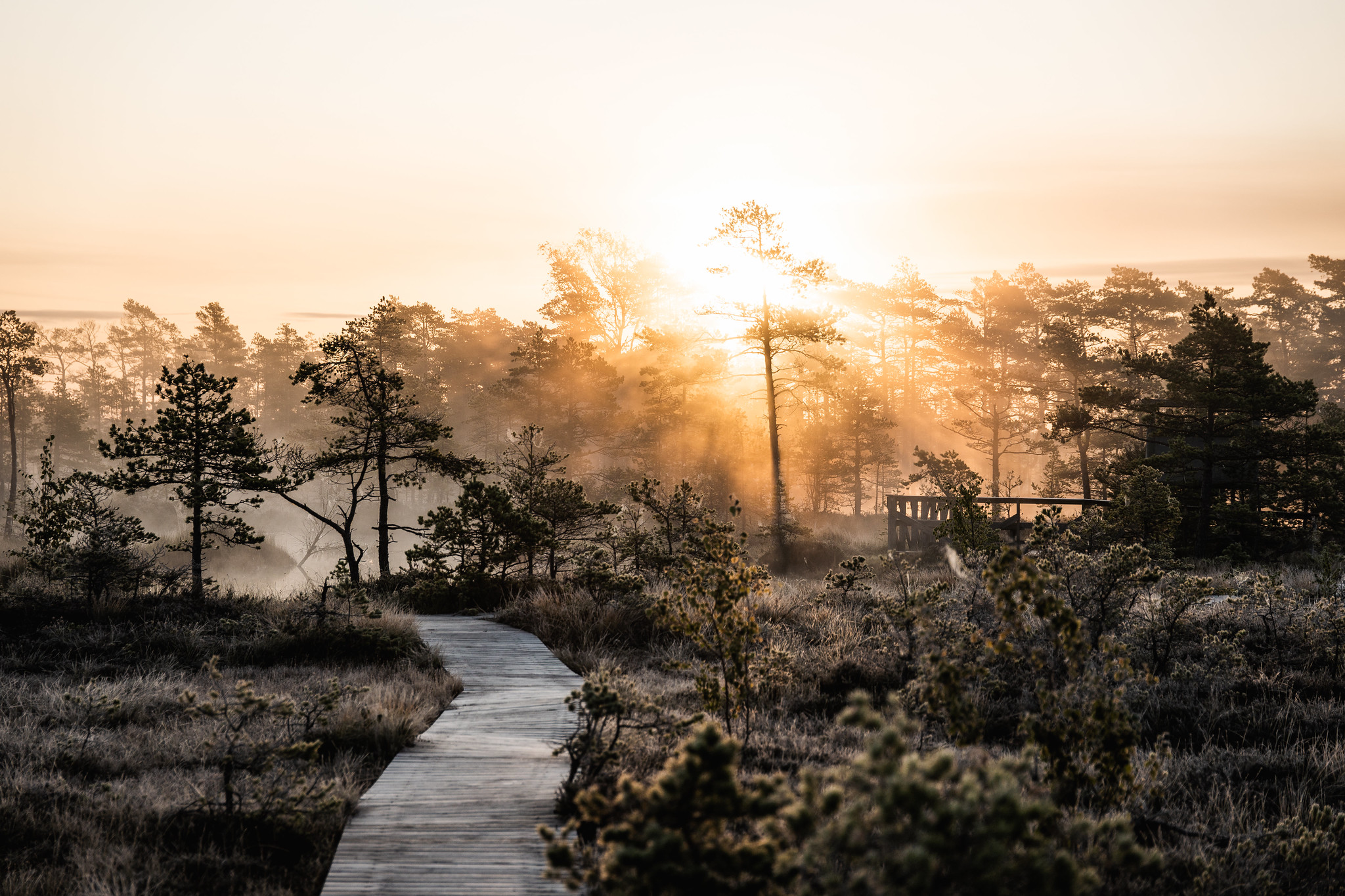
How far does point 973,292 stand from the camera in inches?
1555

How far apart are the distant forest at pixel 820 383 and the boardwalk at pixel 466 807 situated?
9.13 m

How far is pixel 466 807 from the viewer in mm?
3672

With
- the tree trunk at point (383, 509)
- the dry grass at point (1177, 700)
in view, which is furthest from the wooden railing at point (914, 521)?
the tree trunk at point (383, 509)

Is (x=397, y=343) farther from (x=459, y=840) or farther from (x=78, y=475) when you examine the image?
(x=459, y=840)

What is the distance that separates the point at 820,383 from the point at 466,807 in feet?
71.1

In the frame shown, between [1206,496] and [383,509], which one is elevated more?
[383,509]

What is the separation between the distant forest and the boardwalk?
30.0ft

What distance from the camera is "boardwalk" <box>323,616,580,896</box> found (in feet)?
9.95

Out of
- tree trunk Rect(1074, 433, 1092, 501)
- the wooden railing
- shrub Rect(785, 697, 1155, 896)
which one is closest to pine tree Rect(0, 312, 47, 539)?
the wooden railing

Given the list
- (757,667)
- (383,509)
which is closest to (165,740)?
(757,667)

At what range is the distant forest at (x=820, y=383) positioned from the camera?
17.5 m

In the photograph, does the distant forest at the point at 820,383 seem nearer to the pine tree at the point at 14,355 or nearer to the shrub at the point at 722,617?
the pine tree at the point at 14,355

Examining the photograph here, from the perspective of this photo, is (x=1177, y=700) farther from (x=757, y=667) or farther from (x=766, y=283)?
(x=766, y=283)

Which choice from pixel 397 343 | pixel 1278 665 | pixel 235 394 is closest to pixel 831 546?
pixel 1278 665
